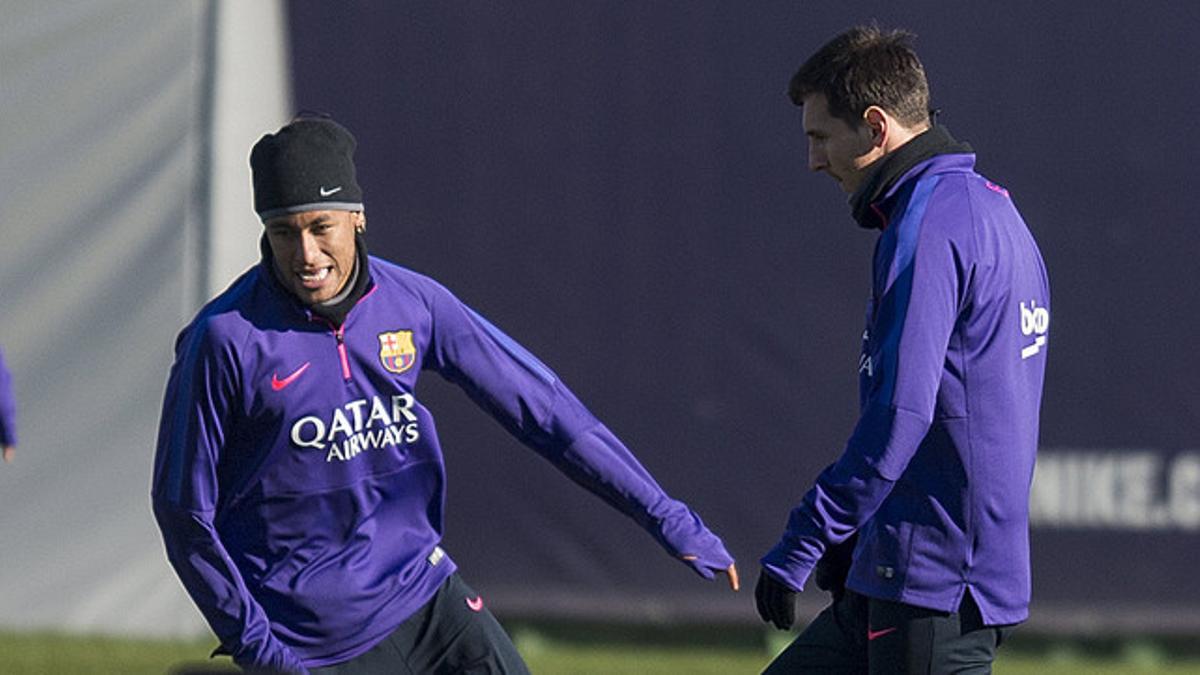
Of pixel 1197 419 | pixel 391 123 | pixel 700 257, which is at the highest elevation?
pixel 391 123

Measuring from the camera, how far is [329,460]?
4953 millimetres

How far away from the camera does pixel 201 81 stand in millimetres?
9375

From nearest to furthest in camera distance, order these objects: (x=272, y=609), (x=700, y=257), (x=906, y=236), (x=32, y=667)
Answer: (x=906, y=236), (x=272, y=609), (x=32, y=667), (x=700, y=257)

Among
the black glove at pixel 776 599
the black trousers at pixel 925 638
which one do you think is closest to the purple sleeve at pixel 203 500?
the black glove at pixel 776 599

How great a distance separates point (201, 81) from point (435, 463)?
4.66 m

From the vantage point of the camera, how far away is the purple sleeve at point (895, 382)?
447 centimetres

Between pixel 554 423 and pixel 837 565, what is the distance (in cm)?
76

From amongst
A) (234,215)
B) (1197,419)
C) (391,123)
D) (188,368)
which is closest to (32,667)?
(234,215)

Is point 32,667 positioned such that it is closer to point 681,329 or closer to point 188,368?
point 681,329

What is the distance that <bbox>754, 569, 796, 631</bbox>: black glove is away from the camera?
4672 millimetres

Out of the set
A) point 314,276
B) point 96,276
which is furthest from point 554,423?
point 96,276

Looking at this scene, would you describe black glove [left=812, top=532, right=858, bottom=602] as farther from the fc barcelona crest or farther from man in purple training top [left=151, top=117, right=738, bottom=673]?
the fc barcelona crest

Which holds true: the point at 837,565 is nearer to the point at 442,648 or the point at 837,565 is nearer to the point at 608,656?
the point at 442,648

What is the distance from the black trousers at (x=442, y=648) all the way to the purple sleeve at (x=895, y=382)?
894mm
